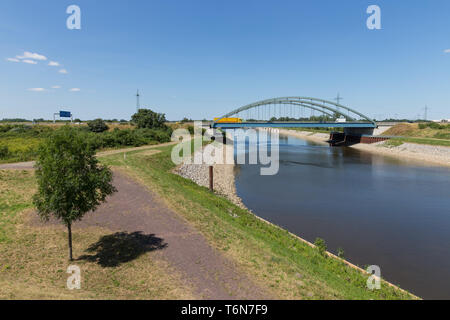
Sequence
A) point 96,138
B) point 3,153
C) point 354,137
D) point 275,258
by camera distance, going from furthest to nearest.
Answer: point 354,137 → point 96,138 → point 3,153 → point 275,258

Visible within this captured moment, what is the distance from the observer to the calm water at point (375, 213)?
16156 millimetres

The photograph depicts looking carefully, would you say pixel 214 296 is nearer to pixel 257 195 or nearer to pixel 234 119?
pixel 257 195

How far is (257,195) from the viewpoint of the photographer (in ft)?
108

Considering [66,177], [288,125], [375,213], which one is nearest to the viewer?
[66,177]

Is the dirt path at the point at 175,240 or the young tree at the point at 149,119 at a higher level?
the young tree at the point at 149,119

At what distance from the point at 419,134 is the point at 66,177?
106363 mm

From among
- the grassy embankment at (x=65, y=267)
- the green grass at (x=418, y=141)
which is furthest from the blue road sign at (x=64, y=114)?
the green grass at (x=418, y=141)

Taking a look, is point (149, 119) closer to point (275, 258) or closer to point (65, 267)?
point (65, 267)

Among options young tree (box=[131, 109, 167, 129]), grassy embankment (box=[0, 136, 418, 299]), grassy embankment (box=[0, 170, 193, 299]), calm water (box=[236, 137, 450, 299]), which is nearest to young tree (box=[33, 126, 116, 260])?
grassy embankment (box=[0, 170, 193, 299])

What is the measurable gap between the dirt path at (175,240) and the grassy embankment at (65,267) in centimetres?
63

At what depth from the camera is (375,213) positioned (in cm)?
2586

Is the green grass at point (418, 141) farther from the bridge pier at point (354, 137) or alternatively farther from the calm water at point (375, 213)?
the calm water at point (375, 213)

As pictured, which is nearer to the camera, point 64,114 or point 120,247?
point 120,247

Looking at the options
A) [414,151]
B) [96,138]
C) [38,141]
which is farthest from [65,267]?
[414,151]
